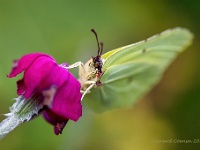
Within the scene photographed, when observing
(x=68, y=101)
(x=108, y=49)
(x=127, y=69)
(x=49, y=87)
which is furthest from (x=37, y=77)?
(x=108, y=49)

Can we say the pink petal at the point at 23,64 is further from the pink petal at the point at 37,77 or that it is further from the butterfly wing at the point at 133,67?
the butterfly wing at the point at 133,67

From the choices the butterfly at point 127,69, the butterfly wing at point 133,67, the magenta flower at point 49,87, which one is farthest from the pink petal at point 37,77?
the butterfly wing at point 133,67

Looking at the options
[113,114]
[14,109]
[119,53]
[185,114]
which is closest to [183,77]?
[185,114]

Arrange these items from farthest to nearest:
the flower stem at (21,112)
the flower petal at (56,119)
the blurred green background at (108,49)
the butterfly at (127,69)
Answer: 1. the blurred green background at (108,49)
2. the butterfly at (127,69)
3. the flower petal at (56,119)
4. the flower stem at (21,112)

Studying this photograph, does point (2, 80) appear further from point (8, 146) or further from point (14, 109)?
point (14, 109)

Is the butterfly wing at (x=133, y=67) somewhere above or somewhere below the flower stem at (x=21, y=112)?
below

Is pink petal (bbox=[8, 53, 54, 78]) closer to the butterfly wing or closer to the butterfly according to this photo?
the butterfly
